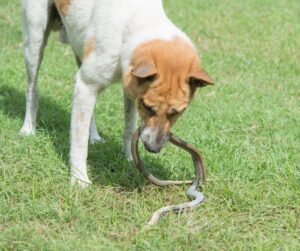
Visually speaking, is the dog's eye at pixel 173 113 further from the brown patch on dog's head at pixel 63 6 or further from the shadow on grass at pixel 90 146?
the brown patch on dog's head at pixel 63 6

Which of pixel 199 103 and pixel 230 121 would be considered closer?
pixel 230 121

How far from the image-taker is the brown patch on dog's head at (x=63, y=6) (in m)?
5.03

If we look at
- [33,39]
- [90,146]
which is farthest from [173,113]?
[33,39]

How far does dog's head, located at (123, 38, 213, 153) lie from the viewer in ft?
13.3

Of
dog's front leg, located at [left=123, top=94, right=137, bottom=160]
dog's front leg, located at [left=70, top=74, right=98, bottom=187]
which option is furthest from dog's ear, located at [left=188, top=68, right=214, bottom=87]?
dog's front leg, located at [left=123, top=94, right=137, bottom=160]

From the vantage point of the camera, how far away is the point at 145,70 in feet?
12.9

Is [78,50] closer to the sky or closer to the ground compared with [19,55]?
closer to the sky

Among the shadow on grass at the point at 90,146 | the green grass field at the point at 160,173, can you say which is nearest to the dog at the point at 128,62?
the shadow on grass at the point at 90,146

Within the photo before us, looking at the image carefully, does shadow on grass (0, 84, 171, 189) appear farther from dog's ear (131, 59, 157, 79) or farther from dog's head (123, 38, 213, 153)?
dog's ear (131, 59, 157, 79)

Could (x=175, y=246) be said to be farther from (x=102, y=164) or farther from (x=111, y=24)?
(x=111, y=24)

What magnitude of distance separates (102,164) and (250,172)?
121 cm

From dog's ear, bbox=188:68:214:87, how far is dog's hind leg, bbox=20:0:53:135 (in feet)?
6.13

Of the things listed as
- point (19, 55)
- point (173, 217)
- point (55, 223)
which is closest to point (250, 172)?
point (173, 217)

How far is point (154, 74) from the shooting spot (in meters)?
3.99
